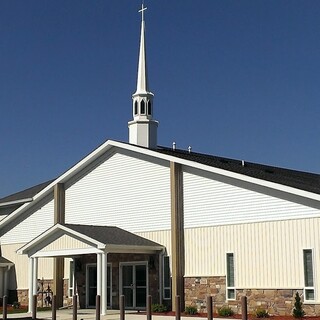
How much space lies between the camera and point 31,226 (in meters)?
36.1

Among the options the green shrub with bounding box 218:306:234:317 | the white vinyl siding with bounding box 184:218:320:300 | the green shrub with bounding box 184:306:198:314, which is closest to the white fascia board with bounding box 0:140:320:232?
the white vinyl siding with bounding box 184:218:320:300

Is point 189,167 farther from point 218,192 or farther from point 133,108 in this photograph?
point 133,108

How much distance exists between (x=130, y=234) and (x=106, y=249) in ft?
9.66

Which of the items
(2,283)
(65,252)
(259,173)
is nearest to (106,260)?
(65,252)

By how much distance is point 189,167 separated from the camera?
28.9 metres

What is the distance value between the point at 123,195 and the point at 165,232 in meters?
3.19

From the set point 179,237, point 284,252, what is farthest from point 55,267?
point 284,252

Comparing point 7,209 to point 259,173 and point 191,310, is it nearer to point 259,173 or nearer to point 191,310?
point 191,310

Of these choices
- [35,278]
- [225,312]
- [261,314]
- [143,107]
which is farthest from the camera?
[143,107]

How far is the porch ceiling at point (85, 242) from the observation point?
92.3ft

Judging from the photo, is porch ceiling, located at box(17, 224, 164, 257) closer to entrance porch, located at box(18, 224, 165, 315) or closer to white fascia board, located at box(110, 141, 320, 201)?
entrance porch, located at box(18, 224, 165, 315)

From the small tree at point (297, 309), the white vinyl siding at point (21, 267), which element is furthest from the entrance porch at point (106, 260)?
the small tree at point (297, 309)

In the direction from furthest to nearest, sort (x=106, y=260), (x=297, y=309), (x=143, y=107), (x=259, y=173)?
(x=143, y=107) → (x=259, y=173) → (x=106, y=260) → (x=297, y=309)

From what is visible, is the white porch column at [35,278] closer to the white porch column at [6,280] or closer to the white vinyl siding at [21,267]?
the white vinyl siding at [21,267]
